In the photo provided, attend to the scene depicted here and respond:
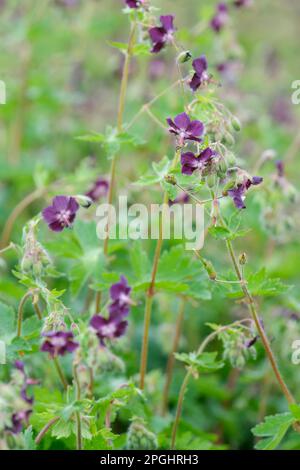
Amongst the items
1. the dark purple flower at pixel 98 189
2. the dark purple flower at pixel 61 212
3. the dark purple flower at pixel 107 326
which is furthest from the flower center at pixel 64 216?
the dark purple flower at pixel 98 189

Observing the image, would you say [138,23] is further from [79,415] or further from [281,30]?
[281,30]

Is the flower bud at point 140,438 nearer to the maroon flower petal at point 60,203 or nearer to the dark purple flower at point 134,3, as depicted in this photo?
the maroon flower petal at point 60,203

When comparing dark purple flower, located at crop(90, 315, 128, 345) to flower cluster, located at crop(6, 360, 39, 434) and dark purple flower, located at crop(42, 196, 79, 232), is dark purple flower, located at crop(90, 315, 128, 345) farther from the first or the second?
dark purple flower, located at crop(42, 196, 79, 232)

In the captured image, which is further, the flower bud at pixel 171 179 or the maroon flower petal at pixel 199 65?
the maroon flower petal at pixel 199 65

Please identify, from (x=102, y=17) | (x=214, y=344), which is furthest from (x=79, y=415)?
(x=102, y=17)

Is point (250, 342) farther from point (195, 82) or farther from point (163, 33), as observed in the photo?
point (163, 33)

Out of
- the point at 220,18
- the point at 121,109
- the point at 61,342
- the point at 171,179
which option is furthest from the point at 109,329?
the point at 220,18
